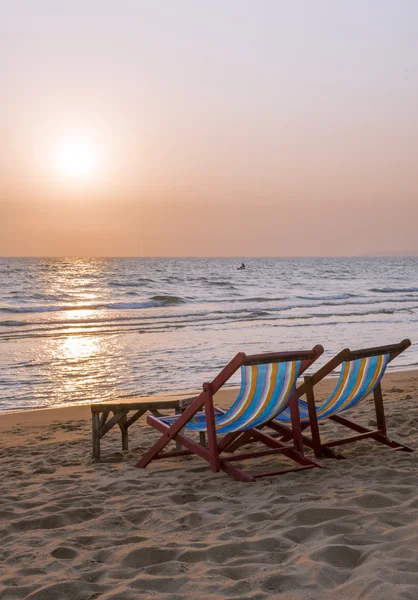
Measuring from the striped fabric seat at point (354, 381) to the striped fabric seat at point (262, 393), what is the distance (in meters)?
0.66

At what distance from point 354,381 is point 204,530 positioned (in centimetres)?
210

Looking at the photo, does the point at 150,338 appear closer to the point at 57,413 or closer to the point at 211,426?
the point at 57,413

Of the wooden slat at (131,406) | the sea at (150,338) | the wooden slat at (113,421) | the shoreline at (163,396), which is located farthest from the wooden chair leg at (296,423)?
the sea at (150,338)

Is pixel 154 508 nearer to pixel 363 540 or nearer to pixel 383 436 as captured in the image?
pixel 363 540

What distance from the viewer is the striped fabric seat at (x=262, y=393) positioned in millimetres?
4809

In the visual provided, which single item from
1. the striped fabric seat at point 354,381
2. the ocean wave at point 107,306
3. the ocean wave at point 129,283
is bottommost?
the ocean wave at point 107,306

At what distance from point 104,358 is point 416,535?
10.4m

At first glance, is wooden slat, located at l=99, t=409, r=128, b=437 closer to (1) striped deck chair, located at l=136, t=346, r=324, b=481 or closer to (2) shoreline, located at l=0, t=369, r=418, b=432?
(1) striped deck chair, located at l=136, t=346, r=324, b=481

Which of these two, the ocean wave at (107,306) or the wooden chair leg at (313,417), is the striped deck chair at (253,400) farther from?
the ocean wave at (107,306)

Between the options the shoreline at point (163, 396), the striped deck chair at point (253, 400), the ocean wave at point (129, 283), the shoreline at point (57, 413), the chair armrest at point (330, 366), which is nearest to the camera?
the striped deck chair at point (253, 400)

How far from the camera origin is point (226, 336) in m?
16.8

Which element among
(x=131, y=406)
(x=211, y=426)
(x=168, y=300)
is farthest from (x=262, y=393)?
(x=168, y=300)

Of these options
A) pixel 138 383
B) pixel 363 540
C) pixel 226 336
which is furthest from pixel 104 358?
pixel 363 540

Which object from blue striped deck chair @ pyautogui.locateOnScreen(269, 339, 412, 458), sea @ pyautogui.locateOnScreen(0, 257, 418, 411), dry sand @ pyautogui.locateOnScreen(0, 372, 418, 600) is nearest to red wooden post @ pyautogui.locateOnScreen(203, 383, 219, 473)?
dry sand @ pyautogui.locateOnScreen(0, 372, 418, 600)
